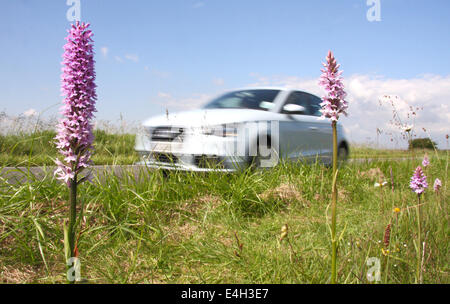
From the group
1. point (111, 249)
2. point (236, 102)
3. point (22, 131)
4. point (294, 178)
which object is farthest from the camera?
point (22, 131)

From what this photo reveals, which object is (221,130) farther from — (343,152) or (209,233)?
(343,152)

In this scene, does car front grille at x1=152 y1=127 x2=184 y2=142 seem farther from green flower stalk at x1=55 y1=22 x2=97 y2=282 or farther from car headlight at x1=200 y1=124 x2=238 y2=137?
green flower stalk at x1=55 y1=22 x2=97 y2=282

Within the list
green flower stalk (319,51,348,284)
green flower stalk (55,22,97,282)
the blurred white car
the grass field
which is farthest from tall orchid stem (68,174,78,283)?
the blurred white car

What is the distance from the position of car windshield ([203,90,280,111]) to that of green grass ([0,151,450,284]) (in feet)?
6.63

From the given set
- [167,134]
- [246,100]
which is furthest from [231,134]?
[246,100]

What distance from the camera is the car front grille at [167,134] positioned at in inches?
199

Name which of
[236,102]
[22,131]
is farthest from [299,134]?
[22,131]

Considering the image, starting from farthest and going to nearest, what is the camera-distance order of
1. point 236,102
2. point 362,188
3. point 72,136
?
point 236,102 < point 362,188 < point 72,136

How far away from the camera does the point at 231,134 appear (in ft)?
16.5

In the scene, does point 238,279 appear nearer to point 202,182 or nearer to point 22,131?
point 202,182

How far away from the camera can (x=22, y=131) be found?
7.63 meters

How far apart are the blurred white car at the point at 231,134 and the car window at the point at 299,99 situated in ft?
0.09

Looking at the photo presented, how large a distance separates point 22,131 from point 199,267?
22.9 feet

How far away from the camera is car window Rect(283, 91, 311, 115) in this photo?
22.3 ft
